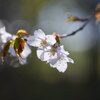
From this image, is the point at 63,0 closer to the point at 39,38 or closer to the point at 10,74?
the point at 10,74

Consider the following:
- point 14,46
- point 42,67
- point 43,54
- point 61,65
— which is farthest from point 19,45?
point 42,67

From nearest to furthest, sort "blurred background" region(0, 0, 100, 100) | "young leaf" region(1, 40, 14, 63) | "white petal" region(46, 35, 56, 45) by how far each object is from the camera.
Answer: "white petal" region(46, 35, 56, 45)
"young leaf" region(1, 40, 14, 63)
"blurred background" region(0, 0, 100, 100)

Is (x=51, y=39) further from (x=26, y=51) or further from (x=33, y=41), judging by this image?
(x=26, y=51)

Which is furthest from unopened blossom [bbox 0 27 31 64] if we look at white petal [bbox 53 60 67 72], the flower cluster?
white petal [bbox 53 60 67 72]

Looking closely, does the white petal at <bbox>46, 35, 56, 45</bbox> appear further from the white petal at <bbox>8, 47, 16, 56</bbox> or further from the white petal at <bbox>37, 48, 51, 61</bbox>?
the white petal at <bbox>8, 47, 16, 56</bbox>

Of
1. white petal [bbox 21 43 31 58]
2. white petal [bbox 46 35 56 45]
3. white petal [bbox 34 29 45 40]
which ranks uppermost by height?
white petal [bbox 34 29 45 40]

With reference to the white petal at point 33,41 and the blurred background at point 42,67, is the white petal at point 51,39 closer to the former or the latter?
the white petal at point 33,41
